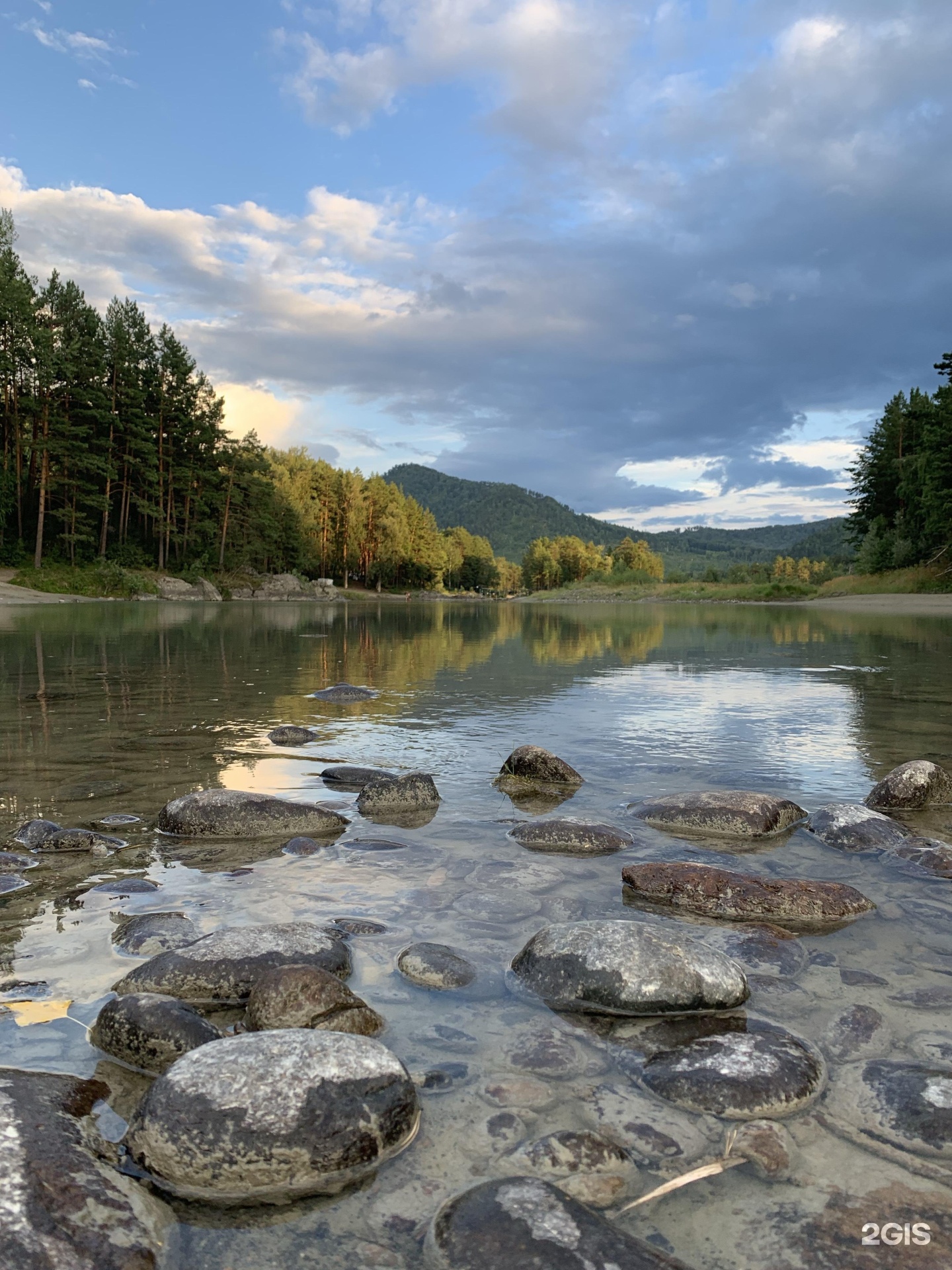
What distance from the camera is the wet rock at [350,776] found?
9.02 m

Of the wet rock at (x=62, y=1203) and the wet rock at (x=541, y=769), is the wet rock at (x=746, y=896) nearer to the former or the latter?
the wet rock at (x=541, y=769)

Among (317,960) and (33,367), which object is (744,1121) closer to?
(317,960)

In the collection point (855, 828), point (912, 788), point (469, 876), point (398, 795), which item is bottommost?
point (469, 876)

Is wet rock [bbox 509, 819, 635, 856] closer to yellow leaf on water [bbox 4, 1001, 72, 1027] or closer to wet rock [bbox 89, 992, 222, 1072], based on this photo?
wet rock [bbox 89, 992, 222, 1072]

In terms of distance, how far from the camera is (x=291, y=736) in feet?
A: 37.5

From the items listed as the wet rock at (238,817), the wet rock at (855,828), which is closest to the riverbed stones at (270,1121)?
the wet rock at (238,817)

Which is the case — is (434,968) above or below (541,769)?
below

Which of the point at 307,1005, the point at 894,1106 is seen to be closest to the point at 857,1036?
the point at 894,1106

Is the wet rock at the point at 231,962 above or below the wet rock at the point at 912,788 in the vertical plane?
below

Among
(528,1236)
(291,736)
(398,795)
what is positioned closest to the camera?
(528,1236)

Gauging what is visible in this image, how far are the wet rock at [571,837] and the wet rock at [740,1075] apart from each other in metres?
3.08

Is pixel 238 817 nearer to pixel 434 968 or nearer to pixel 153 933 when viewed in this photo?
pixel 153 933

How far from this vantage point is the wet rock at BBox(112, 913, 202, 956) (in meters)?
4.80

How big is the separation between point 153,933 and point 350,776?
4341 mm
